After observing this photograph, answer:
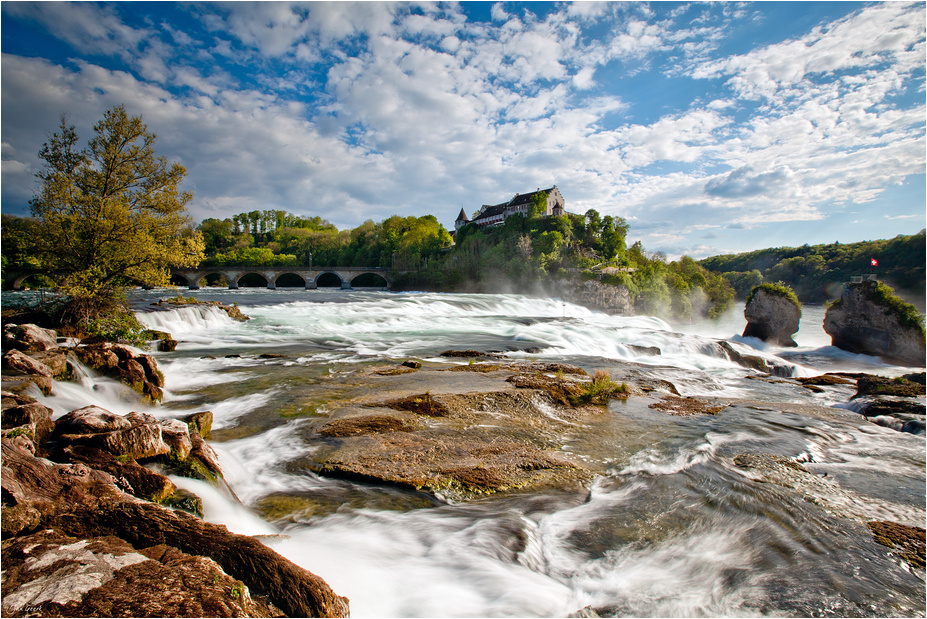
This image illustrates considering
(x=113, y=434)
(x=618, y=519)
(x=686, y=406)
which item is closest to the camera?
(x=113, y=434)

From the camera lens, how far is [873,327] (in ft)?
78.4

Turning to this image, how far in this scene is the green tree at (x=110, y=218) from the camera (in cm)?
1399

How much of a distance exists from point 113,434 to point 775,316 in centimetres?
3561

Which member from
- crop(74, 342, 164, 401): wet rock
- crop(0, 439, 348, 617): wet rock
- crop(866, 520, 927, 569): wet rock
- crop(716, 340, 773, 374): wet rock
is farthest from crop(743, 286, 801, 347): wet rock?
crop(74, 342, 164, 401): wet rock

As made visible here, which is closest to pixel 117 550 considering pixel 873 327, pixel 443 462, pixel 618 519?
pixel 443 462

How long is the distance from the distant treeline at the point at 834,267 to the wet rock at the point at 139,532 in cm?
4945

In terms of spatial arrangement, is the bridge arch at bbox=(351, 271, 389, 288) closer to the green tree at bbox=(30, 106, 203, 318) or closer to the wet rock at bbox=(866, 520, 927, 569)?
the green tree at bbox=(30, 106, 203, 318)

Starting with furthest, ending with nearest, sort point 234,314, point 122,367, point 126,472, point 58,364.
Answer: point 234,314, point 122,367, point 58,364, point 126,472

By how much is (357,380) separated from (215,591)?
26.5 feet

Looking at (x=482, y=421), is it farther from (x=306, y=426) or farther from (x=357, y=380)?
(x=357, y=380)

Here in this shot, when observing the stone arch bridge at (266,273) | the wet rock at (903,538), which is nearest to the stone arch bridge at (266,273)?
the stone arch bridge at (266,273)

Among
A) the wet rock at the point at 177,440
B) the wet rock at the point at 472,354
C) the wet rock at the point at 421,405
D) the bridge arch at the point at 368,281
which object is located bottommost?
the wet rock at the point at 472,354

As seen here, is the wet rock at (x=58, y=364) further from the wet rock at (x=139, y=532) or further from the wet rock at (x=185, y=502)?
the wet rock at (x=185, y=502)

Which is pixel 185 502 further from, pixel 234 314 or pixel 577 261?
pixel 577 261
